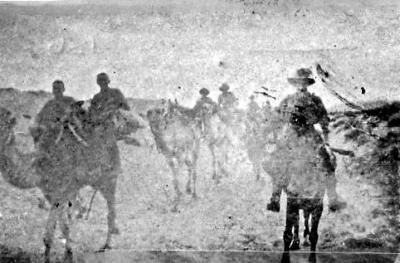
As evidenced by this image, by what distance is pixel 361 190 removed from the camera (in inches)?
163

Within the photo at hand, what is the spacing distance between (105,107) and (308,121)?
1.54 metres

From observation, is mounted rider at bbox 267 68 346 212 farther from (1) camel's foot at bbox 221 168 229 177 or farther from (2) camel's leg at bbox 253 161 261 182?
(1) camel's foot at bbox 221 168 229 177

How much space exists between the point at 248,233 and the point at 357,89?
1353mm

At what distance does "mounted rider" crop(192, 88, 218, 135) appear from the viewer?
426 centimetres

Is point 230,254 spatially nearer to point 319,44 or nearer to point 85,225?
point 85,225

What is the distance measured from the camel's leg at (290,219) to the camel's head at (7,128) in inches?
85.2

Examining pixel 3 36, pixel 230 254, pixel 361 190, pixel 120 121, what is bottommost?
pixel 230 254

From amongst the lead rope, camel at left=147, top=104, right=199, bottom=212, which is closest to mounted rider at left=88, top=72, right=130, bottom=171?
the lead rope

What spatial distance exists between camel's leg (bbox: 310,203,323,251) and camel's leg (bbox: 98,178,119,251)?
146 centimetres

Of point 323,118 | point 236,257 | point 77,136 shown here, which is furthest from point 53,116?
point 323,118

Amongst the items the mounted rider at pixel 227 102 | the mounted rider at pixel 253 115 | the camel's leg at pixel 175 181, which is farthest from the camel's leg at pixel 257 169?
the camel's leg at pixel 175 181

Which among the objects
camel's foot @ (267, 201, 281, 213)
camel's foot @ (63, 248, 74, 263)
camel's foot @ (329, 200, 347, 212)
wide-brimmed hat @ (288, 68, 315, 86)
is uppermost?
wide-brimmed hat @ (288, 68, 315, 86)

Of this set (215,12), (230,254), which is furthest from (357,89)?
(230,254)

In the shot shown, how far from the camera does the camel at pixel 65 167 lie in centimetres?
425
